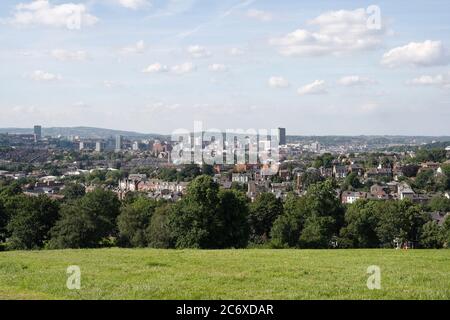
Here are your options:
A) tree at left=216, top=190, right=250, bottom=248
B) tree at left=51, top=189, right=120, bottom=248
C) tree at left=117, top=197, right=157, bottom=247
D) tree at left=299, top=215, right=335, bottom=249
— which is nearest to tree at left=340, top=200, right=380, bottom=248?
tree at left=299, top=215, right=335, bottom=249

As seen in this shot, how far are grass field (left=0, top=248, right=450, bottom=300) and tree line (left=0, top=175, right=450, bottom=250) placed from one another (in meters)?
20.6

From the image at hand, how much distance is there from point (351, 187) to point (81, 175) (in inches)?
3567

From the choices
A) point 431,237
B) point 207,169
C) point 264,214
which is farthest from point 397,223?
point 207,169

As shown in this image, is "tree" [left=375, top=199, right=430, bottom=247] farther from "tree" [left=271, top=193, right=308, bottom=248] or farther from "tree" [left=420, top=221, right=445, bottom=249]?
"tree" [left=271, top=193, right=308, bottom=248]

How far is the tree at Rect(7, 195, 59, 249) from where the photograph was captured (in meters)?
51.1

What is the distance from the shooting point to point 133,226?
2170 inches

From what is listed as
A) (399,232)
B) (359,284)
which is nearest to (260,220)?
(399,232)

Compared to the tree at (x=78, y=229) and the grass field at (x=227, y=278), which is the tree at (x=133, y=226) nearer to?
the tree at (x=78, y=229)

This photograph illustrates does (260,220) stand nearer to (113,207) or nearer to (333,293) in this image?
(113,207)

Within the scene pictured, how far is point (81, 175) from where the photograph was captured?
19162cm

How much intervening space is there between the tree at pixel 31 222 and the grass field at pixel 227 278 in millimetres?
30989

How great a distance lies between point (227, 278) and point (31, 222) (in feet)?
134

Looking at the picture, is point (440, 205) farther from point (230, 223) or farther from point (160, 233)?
point (230, 223)

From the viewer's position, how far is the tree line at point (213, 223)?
1689 inches
